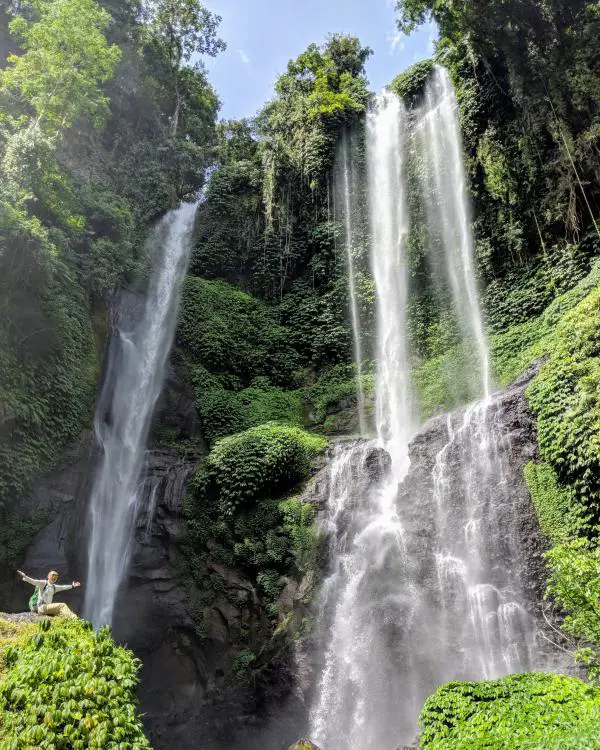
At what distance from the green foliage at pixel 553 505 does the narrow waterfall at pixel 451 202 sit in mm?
5650

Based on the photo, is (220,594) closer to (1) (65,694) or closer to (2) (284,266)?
(1) (65,694)

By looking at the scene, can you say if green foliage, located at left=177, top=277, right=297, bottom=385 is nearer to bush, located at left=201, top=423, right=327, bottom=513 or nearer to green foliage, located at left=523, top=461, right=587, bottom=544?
bush, located at left=201, top=423, right=327, bottom=513

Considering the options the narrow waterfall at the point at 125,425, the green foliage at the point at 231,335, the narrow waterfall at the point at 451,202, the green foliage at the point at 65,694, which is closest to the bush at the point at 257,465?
the narrow waterfall at the point at 125,425

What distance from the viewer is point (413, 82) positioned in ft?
80.7

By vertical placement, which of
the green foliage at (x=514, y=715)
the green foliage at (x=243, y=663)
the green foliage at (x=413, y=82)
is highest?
the green foliage at (x=413, y=82)

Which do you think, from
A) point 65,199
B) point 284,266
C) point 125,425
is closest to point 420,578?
point 125,425

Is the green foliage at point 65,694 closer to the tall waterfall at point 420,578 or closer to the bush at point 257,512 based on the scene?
the tall waterfall at point 420,578

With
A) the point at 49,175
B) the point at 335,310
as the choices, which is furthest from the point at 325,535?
the point at 49,175

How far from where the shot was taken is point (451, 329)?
63.6 ft

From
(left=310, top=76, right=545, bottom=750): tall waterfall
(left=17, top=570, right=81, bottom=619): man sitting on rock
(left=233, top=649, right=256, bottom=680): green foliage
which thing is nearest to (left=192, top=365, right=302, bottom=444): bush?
(left=310, top=76, right=545, bottom=750): tall waterfall

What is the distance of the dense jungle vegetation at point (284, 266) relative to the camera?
38.4 ft

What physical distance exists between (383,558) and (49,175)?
14752 mm

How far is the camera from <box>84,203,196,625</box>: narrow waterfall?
566 inches

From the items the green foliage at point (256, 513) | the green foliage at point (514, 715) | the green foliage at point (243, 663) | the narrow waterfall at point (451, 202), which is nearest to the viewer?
the green foliage at point (514, 715)
